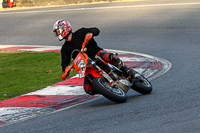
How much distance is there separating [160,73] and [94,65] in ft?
9.97

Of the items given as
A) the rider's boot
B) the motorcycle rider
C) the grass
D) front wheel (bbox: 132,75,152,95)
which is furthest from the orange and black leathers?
the grass

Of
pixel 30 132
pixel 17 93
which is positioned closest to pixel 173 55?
pixel 17 93

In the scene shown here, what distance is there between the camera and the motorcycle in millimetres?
7461

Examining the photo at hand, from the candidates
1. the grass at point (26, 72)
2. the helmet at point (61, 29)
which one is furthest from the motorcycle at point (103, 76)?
the grass at point (26, 72)

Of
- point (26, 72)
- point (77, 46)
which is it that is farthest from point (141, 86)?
point (26, 72)

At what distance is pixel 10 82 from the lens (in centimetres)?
1121

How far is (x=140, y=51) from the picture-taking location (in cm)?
1393

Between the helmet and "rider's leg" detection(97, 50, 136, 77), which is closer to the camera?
the helmet

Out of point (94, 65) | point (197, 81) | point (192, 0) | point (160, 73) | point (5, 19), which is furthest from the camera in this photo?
point (5, 19)

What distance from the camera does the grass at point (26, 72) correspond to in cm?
1021

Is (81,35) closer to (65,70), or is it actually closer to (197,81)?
(65,70)

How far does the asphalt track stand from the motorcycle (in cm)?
18

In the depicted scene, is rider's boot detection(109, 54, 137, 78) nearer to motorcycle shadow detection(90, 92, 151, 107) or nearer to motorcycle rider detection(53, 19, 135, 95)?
motorcycle rider detection(53, 19, 135, 95)

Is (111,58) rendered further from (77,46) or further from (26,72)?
(26,72)
